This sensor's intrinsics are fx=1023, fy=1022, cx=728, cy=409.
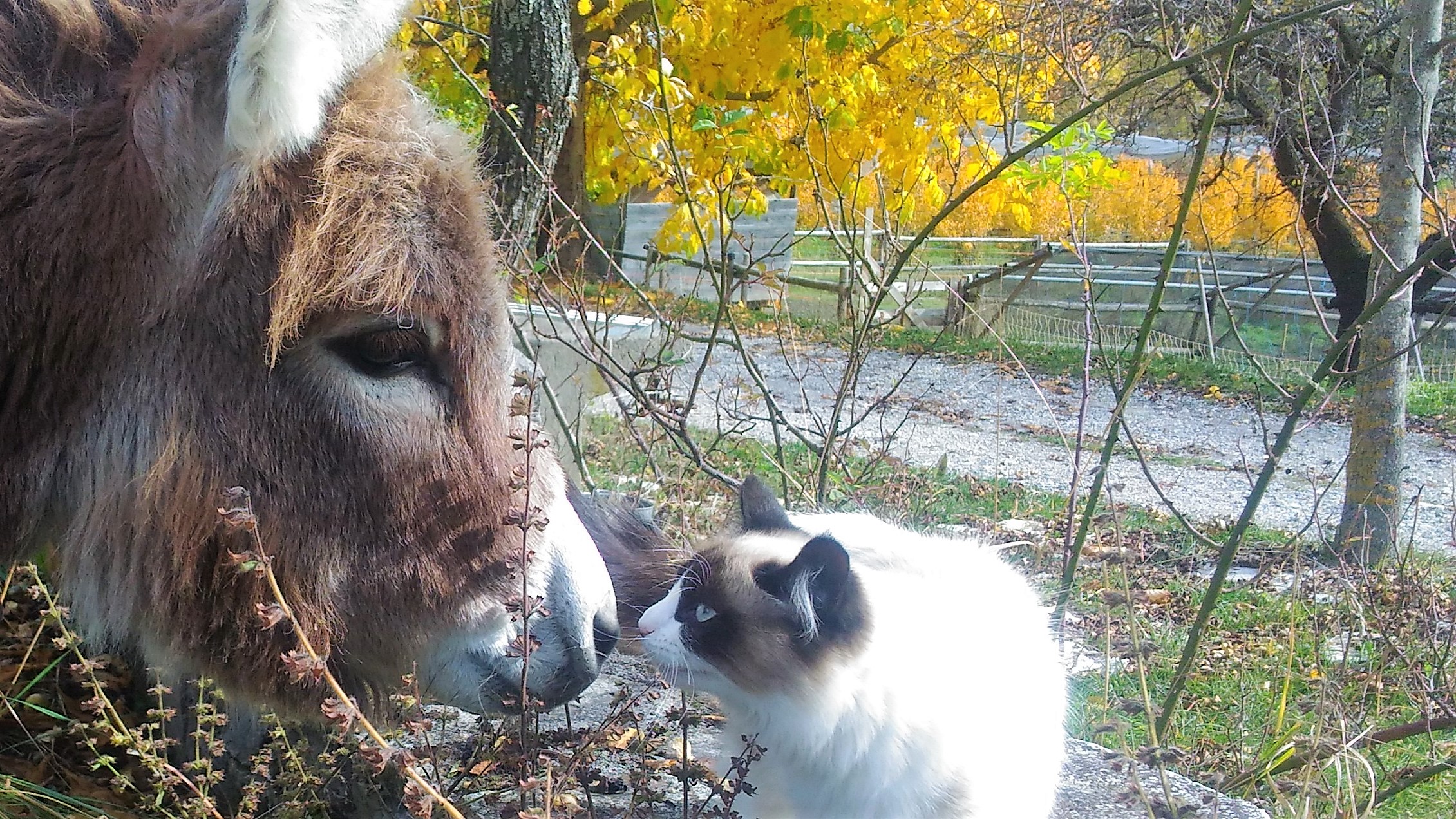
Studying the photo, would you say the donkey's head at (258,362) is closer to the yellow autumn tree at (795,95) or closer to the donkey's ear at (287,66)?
the donkey's ear at (287,66)

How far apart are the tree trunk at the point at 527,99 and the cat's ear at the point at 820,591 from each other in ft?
7.74

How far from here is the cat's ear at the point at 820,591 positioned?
7.64 ft

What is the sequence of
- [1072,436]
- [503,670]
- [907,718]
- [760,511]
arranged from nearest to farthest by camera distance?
[503,670], [907,718], [760,511], [1072,436]

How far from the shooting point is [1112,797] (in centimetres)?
289

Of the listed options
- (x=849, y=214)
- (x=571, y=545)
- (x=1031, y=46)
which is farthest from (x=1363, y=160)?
(x=571, y=545)

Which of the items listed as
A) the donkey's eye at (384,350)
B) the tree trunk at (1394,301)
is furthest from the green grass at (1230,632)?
the donkey's eye at (384,350)

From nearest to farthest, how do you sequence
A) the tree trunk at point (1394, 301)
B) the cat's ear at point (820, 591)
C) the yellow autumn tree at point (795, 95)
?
the cat's ear at point (820, 591)
the tree trunk at point (1394, 301)
the yellow autumn tree at point (795, 95)

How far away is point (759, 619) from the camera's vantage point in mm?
2455

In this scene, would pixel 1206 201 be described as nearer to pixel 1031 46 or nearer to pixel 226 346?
pixel 1031 46

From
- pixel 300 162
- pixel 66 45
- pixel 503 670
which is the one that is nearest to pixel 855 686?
pixel 503 670

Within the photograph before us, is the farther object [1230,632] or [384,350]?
[1230,632]

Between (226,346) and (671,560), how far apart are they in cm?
138

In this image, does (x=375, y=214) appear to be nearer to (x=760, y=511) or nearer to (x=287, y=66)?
(x=287, y=66)

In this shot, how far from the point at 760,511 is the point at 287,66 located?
1748mm
